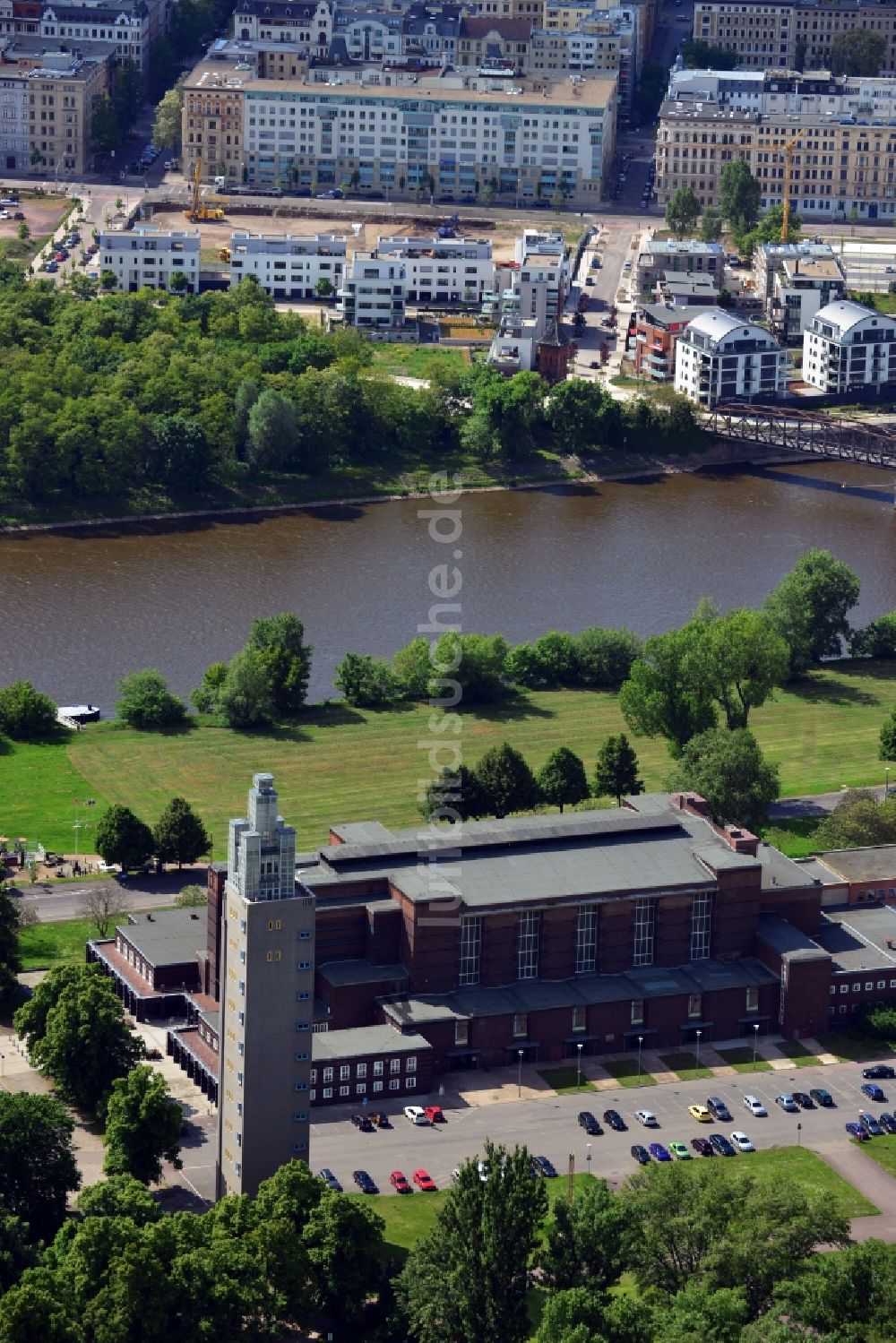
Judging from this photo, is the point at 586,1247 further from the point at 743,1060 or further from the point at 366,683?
the point at 366,683

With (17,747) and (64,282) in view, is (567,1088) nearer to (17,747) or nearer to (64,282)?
(17,747)

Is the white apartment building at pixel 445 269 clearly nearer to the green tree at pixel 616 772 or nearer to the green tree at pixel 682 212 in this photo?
the green tree at pixel 682 212

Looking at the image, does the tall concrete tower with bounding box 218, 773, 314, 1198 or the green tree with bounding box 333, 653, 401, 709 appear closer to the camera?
the tall concrete tower with bounding box 218, 773, 314, 1198

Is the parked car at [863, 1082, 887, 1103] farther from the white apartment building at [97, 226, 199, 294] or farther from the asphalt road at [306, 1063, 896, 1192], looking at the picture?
the white apartment building at [97, 226, 199, 294]

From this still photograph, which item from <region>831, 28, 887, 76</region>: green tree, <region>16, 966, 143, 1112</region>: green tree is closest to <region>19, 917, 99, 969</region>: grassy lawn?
<region>16, 966, 143, 1112</region>: green tree

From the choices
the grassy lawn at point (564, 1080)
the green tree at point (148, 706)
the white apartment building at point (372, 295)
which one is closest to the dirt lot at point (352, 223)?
the white apartment building at point (372, 295)

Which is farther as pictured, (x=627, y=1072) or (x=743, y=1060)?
(x=743, y=1060)

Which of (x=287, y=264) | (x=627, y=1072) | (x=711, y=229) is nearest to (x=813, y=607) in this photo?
(x=627, y=1072)
